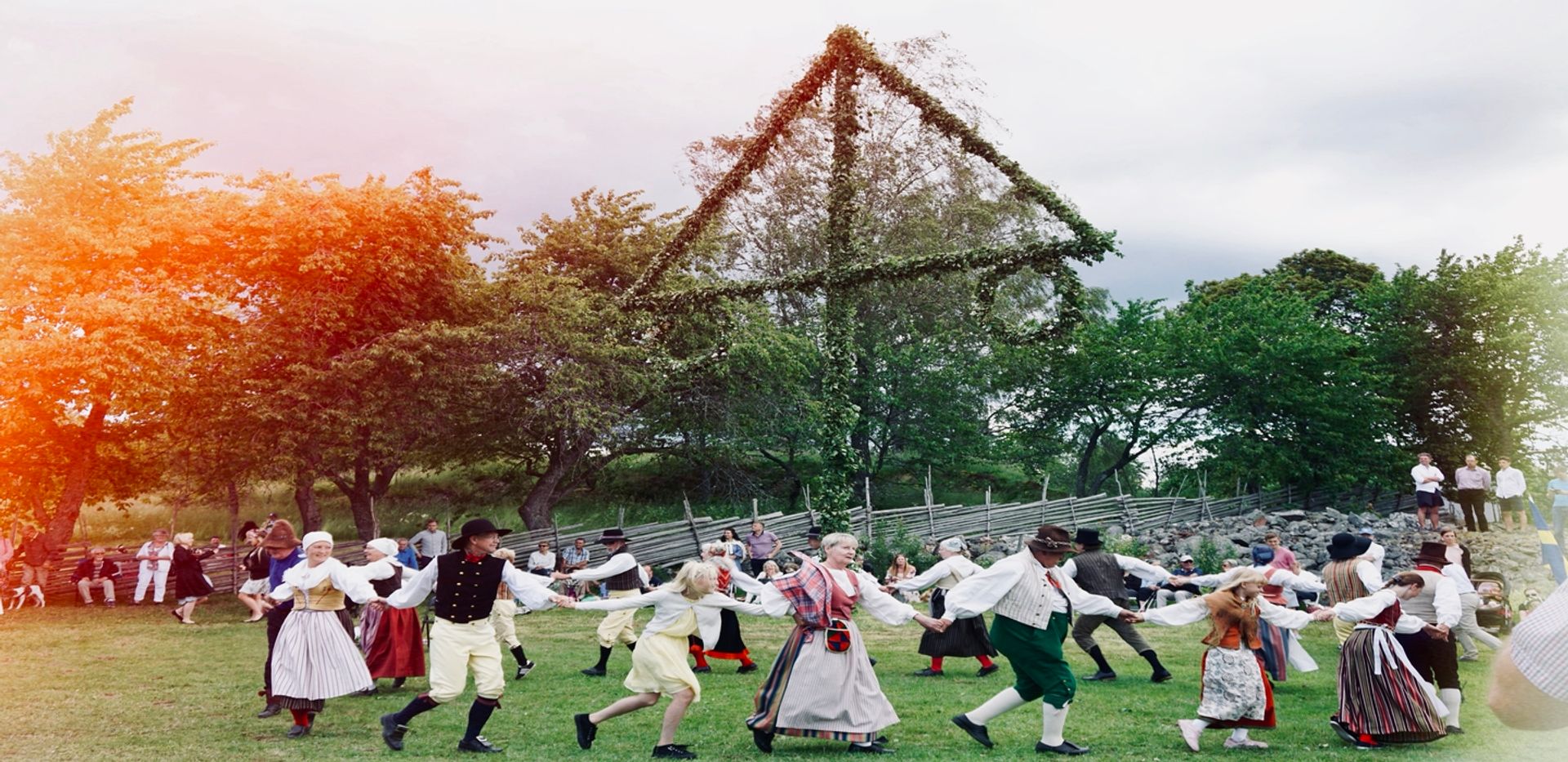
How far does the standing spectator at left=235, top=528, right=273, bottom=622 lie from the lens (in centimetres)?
1659

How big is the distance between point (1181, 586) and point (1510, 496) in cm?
1724

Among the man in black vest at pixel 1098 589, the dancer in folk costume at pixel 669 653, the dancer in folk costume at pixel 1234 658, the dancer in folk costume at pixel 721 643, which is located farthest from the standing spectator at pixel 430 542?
the dancer in folk costume at pixel 1234 658

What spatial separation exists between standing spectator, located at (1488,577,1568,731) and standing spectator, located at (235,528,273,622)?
15.4m

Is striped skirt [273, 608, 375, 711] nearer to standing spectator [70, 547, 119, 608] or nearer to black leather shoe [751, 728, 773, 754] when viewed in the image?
black leather shoe [751, 728, 773, 754]

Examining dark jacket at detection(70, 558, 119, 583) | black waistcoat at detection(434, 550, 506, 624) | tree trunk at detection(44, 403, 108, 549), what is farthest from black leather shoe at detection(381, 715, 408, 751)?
tree trunk at detection(44, 403, 108, 549)

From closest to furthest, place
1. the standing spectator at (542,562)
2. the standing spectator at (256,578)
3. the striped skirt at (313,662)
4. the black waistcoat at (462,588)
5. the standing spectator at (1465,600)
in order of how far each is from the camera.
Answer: the black waistcoat at (462,588), the striped skirt at (313,662), the standing spectator at (1465,600), the standing spectator at (256,578), the standing spectator at (542,562)

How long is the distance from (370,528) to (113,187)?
371 inches

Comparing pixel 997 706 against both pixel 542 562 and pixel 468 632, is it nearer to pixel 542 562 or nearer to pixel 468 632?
pixel 468 632

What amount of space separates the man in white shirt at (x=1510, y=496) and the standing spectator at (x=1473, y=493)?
38cm

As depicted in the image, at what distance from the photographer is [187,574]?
20188 millimetres

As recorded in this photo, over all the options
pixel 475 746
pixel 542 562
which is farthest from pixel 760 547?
pixel 475 746

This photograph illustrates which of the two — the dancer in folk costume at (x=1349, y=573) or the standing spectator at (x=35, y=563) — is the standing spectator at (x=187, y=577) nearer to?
the standing spectator at (x=35, y=563)

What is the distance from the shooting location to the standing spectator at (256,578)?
54.4ft

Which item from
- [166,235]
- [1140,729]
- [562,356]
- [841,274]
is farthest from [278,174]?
[1140,729]
